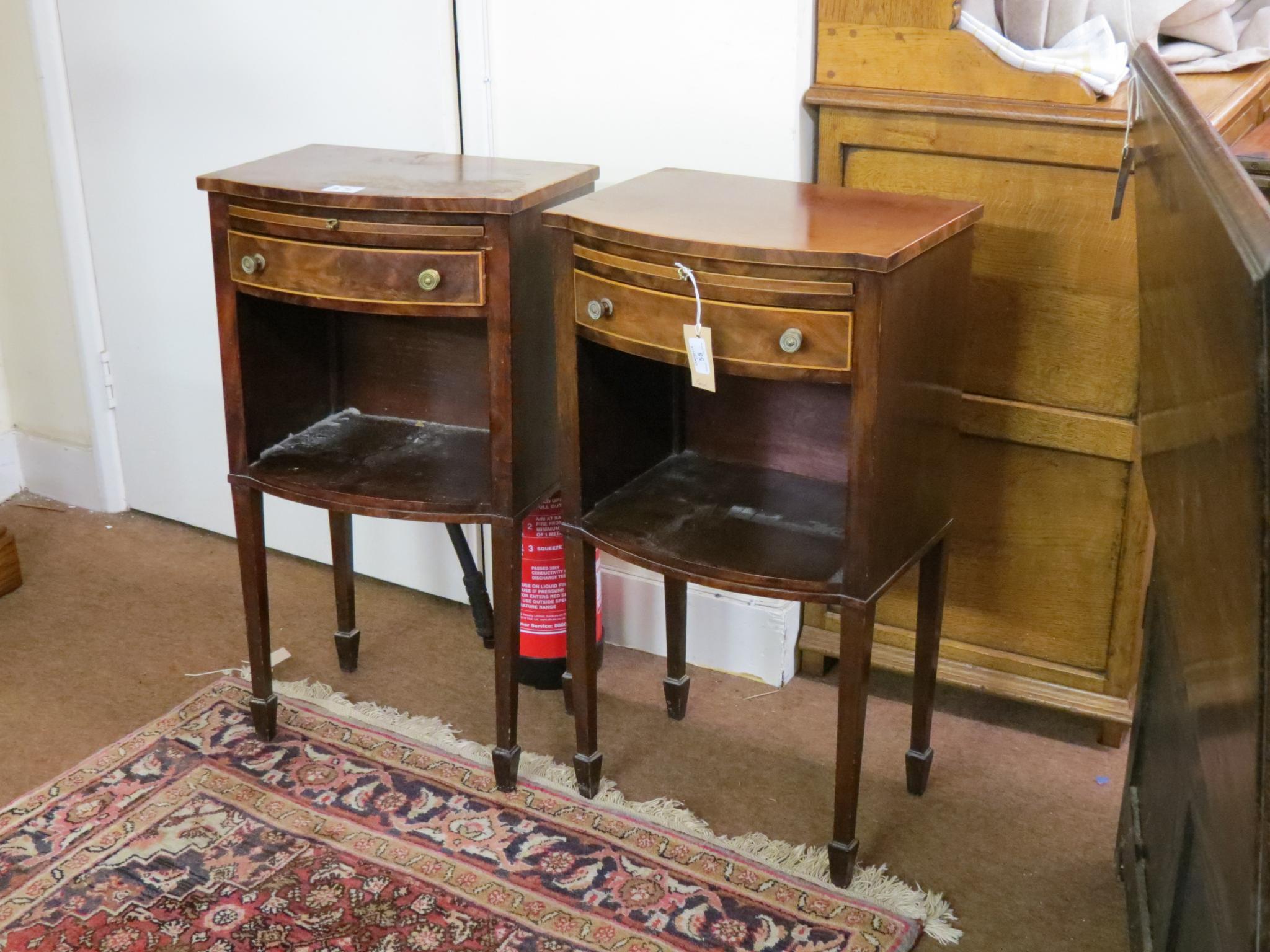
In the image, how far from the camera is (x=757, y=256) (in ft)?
5.04

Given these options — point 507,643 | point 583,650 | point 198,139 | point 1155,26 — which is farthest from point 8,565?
point 1155,26

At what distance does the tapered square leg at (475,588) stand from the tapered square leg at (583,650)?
421 millimetres

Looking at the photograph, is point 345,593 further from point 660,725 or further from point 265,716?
point 660,725

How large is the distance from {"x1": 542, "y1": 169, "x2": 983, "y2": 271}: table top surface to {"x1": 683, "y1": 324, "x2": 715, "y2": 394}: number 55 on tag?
9 centimetres

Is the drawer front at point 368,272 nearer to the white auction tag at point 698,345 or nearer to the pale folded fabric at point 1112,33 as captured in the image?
the white auction tag at point 698,345

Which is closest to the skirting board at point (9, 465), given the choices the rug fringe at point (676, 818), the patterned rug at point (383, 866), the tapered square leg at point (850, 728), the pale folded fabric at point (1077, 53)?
the rug fringe at point (676, 818)

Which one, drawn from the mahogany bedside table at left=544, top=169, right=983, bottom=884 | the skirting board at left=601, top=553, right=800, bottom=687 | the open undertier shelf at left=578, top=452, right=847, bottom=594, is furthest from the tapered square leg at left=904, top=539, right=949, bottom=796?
the skirting board at left=601, top=553, right=800, bottom=687

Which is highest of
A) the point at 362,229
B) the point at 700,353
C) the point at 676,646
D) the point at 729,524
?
the point at 362,229

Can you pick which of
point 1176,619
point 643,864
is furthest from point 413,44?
point 1176,619

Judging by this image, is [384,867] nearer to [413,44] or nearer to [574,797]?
[574,797]

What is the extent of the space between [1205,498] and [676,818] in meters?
1.23

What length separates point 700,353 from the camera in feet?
5.24

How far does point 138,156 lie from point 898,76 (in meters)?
1.50

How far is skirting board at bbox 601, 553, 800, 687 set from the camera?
7.55 feet
